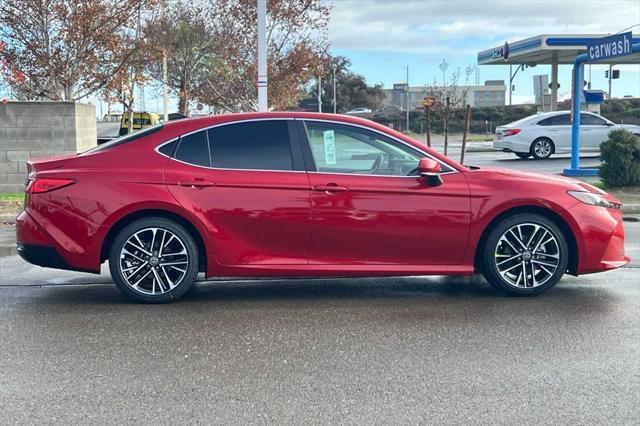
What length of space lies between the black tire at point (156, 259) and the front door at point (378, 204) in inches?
40.4

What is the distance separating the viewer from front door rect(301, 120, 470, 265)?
6238 millimetres

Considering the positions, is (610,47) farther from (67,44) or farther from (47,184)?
(47,184)

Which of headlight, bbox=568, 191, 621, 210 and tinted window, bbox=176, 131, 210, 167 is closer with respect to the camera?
tinted window, bbox=176, 131, 210, 167

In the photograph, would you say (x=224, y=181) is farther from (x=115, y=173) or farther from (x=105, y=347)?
(x=105, y=347)

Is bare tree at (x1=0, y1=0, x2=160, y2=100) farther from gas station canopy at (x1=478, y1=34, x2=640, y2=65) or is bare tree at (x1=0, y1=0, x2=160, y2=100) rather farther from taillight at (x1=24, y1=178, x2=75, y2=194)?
gas station canopy at (x1=478, y1=34, x2=640, y2=65)

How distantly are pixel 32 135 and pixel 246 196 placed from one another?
9276 mm

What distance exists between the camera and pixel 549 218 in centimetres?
657

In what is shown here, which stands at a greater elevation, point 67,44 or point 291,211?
point 67,44

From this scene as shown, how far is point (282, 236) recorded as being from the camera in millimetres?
6250

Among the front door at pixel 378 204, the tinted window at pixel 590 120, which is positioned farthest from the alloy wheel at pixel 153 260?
the tinted window at pixel 590 120

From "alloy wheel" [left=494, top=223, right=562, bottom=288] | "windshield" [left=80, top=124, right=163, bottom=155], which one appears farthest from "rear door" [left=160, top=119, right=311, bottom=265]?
"alloy wheel" [left=494, top=223, right=562, bottom=288]

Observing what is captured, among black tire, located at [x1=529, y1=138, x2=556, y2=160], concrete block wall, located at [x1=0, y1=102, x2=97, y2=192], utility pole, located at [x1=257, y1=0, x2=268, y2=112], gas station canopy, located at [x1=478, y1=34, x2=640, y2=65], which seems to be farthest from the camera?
gas station canopy, located at [x1=478, y1=34, x2=640, y2=65]

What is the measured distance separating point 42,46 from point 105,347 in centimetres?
1242

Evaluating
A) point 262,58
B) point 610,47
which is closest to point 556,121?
point 610,47
